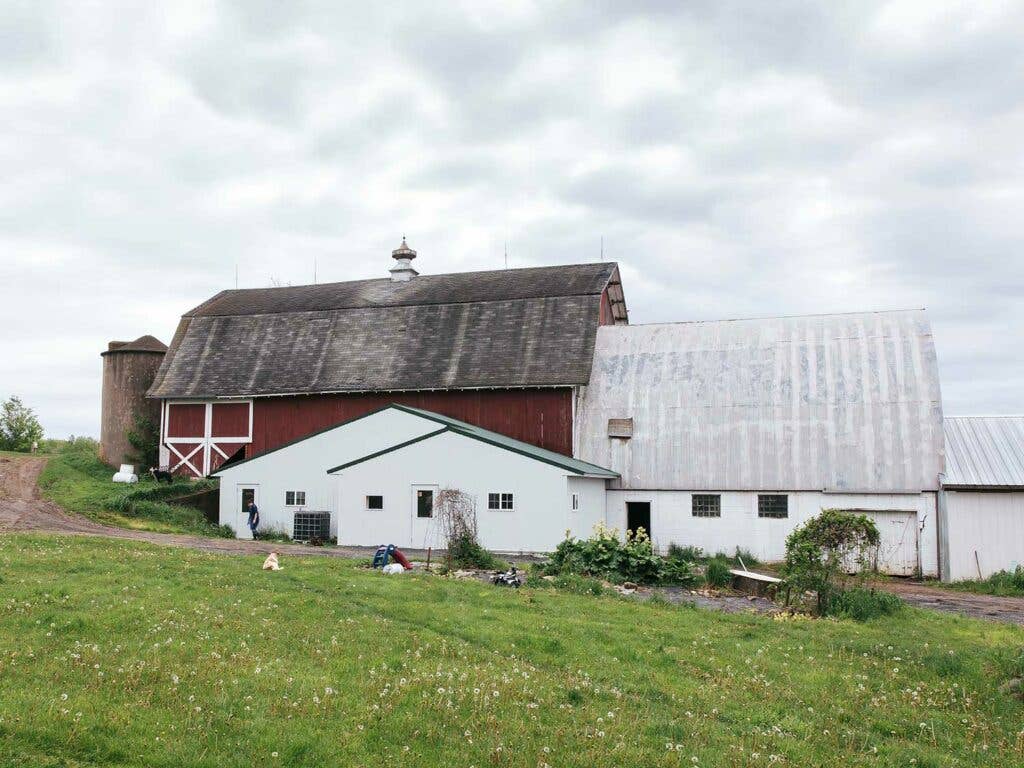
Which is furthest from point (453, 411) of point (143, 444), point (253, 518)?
point (143, 444)

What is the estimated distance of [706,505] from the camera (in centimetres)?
3534

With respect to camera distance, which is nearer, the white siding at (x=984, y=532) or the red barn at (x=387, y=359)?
the white siding at (x=984, y=532)

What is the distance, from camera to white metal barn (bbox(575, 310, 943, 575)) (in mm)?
33469

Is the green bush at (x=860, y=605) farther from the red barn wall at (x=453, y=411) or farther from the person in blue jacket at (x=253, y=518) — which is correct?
the person in blue jacket at (x=253, y=518)

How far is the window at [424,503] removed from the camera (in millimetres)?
33156

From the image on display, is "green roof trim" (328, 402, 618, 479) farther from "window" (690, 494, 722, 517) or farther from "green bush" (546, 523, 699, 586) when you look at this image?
"green bush" (546, 523, 699, 586)

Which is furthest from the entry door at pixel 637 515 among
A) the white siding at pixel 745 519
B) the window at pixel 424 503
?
the window at pixel 424 503

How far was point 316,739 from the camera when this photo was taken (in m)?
8.80

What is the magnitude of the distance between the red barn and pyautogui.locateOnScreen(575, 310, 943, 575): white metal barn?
7.95 feet

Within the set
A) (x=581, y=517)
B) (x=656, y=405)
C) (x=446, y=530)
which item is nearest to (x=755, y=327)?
(x=656, y=405)

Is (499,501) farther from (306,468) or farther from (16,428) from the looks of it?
(16,428)

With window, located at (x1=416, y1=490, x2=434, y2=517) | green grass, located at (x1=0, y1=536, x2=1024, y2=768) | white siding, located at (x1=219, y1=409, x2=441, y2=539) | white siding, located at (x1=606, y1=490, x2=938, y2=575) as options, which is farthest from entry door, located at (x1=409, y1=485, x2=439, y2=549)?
green grass, located at (x1=0, y1=536, x2=1024, y2=768)

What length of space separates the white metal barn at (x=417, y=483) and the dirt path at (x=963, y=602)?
420 inches

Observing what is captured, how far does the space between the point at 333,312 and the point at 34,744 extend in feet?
131
